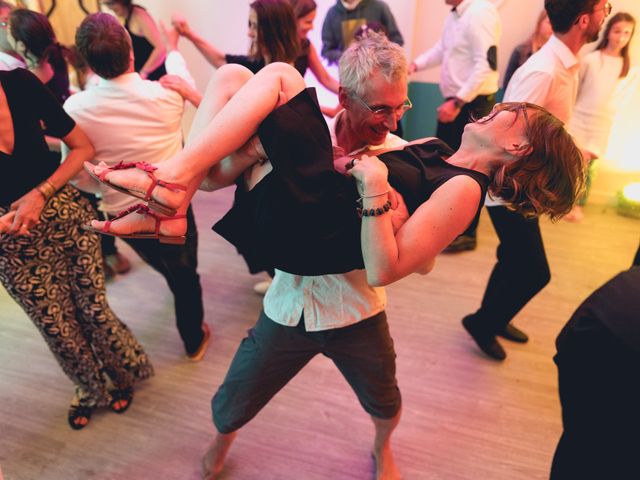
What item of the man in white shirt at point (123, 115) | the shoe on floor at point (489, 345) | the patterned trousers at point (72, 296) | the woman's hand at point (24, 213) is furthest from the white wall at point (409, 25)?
the woman's hand at point (24, 213)

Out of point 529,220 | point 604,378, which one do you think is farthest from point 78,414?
point 529,220

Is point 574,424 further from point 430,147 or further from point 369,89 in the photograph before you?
point 369,89

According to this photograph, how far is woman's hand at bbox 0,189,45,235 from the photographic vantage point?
138 centimetres

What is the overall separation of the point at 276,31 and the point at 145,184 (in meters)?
1.28

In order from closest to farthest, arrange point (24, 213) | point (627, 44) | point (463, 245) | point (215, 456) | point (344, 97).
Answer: point (344, 97), point (24, 213), point (215, 456), point (463, 245), point (627, 44)

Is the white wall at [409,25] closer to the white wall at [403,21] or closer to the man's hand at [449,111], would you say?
the white wall at [403,21]

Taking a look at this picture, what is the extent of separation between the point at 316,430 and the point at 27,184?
4.95 feet

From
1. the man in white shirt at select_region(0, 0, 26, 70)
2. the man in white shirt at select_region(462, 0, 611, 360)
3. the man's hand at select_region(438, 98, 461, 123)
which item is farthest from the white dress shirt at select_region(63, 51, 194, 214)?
the man's hand at select_region(438, 98, 461, 123)

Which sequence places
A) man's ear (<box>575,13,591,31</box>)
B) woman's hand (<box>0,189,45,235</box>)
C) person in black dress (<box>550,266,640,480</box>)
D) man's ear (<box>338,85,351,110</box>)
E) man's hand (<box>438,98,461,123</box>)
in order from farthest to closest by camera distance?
man's hand (<box>438,98,461,123</box>), man's ear (<box>575,13,591,31</box>), woman's hand (<box>0,189,45,235</box>), man's ear (<box>338,85,351,110</box>), person in black dress (<box>550,266,640,480</box>)

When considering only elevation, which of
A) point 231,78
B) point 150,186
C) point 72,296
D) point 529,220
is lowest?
point 72,296

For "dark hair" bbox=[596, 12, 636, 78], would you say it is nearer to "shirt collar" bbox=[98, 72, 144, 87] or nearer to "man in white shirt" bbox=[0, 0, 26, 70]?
"shirt collar" bbox=[98, 72, 144, 87]

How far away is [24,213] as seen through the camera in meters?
1.40

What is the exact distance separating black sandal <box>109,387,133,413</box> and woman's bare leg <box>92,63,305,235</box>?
4.09 feet

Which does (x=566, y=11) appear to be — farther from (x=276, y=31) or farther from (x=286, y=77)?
(x=286, y=77)
